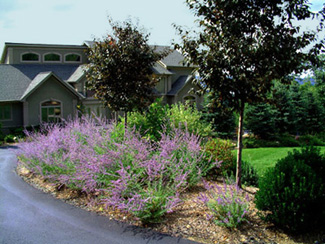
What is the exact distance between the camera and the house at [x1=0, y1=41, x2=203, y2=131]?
2298 centimetres

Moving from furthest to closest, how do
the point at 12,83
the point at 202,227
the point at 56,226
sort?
1. the point at 12,83
2. the point at 56,226
3. the point at 202,227

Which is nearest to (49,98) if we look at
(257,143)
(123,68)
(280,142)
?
(123,68)

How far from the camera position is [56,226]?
5.95 m

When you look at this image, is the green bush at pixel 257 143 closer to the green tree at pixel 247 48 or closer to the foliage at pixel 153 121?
the foliage at pixel 153 121

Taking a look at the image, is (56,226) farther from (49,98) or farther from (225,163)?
(49,98)

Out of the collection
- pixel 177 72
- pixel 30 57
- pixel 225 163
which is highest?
pixel 30 57

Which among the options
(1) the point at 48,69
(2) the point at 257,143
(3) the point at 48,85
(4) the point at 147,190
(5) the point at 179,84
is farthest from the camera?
(5) the point at 179,84

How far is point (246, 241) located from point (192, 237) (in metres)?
0.94

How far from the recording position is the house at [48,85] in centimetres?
2298

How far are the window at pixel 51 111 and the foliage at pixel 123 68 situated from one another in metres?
13.6

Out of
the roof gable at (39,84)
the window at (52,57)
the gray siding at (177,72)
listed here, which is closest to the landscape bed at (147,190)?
the roof gable at (39,84)

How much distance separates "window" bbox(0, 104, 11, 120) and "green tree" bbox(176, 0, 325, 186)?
2015 cm

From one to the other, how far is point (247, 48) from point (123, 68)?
19.8 feet

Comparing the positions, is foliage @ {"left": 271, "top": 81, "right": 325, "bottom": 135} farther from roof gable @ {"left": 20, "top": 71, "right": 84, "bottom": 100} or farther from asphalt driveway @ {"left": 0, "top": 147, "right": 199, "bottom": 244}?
asphalt driveway @ {"left": 0, "top": 147, "right": 199, "bottom": 244}
